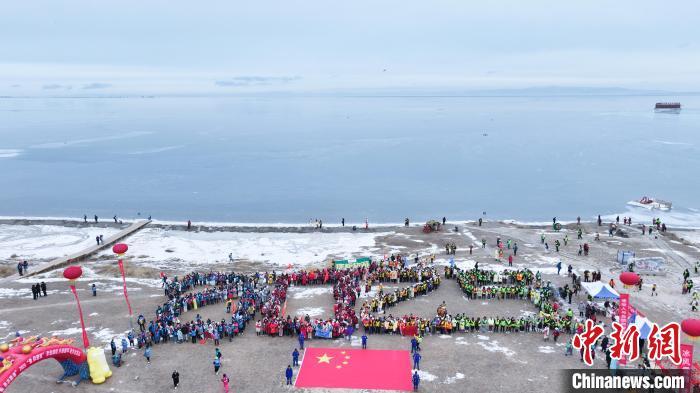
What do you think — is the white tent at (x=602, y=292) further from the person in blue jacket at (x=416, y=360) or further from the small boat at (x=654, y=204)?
the small boat at (x=654, y=204)

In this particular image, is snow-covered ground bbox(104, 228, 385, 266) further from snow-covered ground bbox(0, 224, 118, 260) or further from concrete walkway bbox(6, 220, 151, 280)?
snow-covered ground bbox(0, 224, 118, 260)

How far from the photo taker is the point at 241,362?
80.5 feet

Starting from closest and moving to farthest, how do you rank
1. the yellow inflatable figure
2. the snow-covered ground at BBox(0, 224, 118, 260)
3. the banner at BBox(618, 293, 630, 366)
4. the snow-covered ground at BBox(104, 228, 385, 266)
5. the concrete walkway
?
the banner at BBox(618, 293, 630, 366) → the yellow inflatable figure → the concrete walkway → the snow-covered ground at BBox(104, 228, 385, 266) → the snow-covered ground at BBox(0, 224, 118, 260)

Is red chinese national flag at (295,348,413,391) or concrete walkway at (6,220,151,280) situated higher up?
concrete walkway at (6,220,151,280)

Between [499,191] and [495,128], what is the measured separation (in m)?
101

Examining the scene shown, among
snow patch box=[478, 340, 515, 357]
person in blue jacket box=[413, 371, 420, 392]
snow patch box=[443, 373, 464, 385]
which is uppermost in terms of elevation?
person in blue jacket box=[413, 371, 420, 392]

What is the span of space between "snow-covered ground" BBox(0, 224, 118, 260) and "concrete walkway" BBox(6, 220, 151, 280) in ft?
6.64

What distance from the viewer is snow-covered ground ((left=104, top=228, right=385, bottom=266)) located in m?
45.7

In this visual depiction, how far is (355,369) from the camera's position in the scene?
23.8m

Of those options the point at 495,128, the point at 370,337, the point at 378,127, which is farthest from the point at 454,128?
the point at 370,337

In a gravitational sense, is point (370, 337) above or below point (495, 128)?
below

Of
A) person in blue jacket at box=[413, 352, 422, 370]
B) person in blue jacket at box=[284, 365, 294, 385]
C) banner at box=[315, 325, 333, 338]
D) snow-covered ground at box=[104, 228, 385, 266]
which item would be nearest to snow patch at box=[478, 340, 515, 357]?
person in blue jacket at box=[413, 352, 422, 370]

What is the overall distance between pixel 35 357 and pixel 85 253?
26414mm

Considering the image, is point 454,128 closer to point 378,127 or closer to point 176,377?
point 378,127
